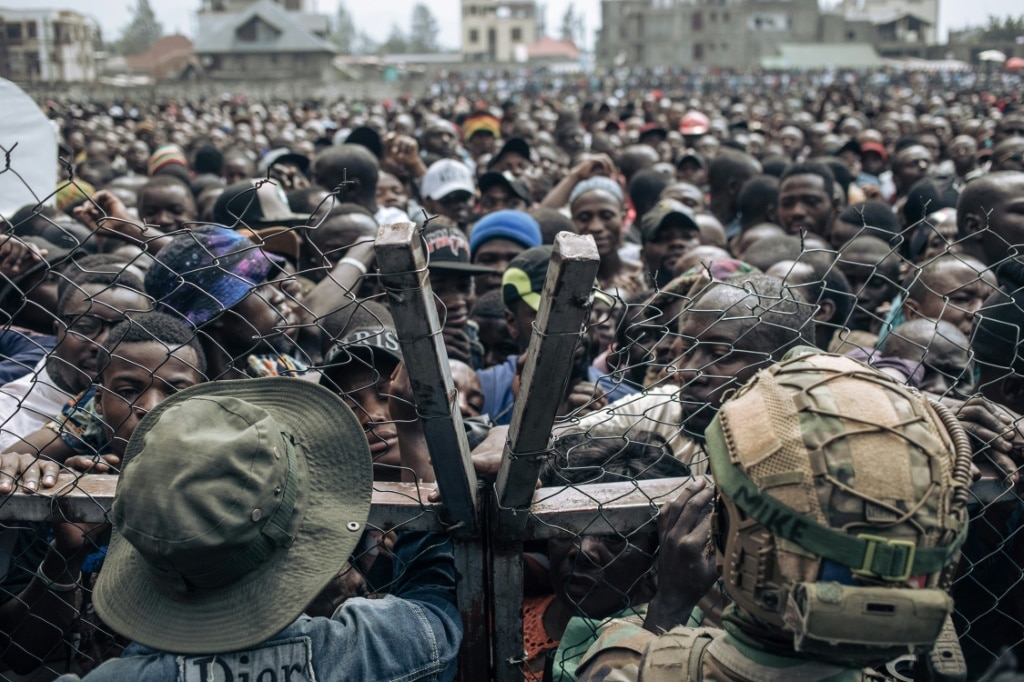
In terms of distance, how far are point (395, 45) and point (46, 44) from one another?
7921cm

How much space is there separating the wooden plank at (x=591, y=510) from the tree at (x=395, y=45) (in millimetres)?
121047

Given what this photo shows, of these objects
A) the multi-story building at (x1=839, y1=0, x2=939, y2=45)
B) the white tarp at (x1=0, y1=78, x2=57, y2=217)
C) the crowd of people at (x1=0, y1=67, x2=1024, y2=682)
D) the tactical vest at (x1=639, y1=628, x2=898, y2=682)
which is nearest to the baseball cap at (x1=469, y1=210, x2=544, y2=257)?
the crowd of people at (x1=0, y1=67, x2=1024, y2=682)

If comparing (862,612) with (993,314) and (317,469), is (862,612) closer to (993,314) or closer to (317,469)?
(317,469)

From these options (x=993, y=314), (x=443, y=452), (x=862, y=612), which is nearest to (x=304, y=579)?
(x=443, y=452)

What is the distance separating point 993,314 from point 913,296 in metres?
1.35

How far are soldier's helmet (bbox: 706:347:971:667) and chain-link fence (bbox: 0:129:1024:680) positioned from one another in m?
0.09

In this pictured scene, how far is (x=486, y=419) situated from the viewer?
2748 millimetres

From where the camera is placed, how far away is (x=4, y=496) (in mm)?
1866

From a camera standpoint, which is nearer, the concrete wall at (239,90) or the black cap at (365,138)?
the black cap at (365,138)

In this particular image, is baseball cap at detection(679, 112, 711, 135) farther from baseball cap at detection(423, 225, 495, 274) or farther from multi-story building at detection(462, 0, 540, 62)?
multi-story building at detection(462, 0, 540, 62)

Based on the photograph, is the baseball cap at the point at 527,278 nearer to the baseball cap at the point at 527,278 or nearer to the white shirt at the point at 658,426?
the baseball cap at the point at 527,278

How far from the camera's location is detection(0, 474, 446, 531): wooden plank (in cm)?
181

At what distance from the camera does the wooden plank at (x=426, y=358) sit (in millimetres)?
1398

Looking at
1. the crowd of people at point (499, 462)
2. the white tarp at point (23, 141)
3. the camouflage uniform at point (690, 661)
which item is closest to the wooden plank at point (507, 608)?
the crowd of people at point (499, 462)
